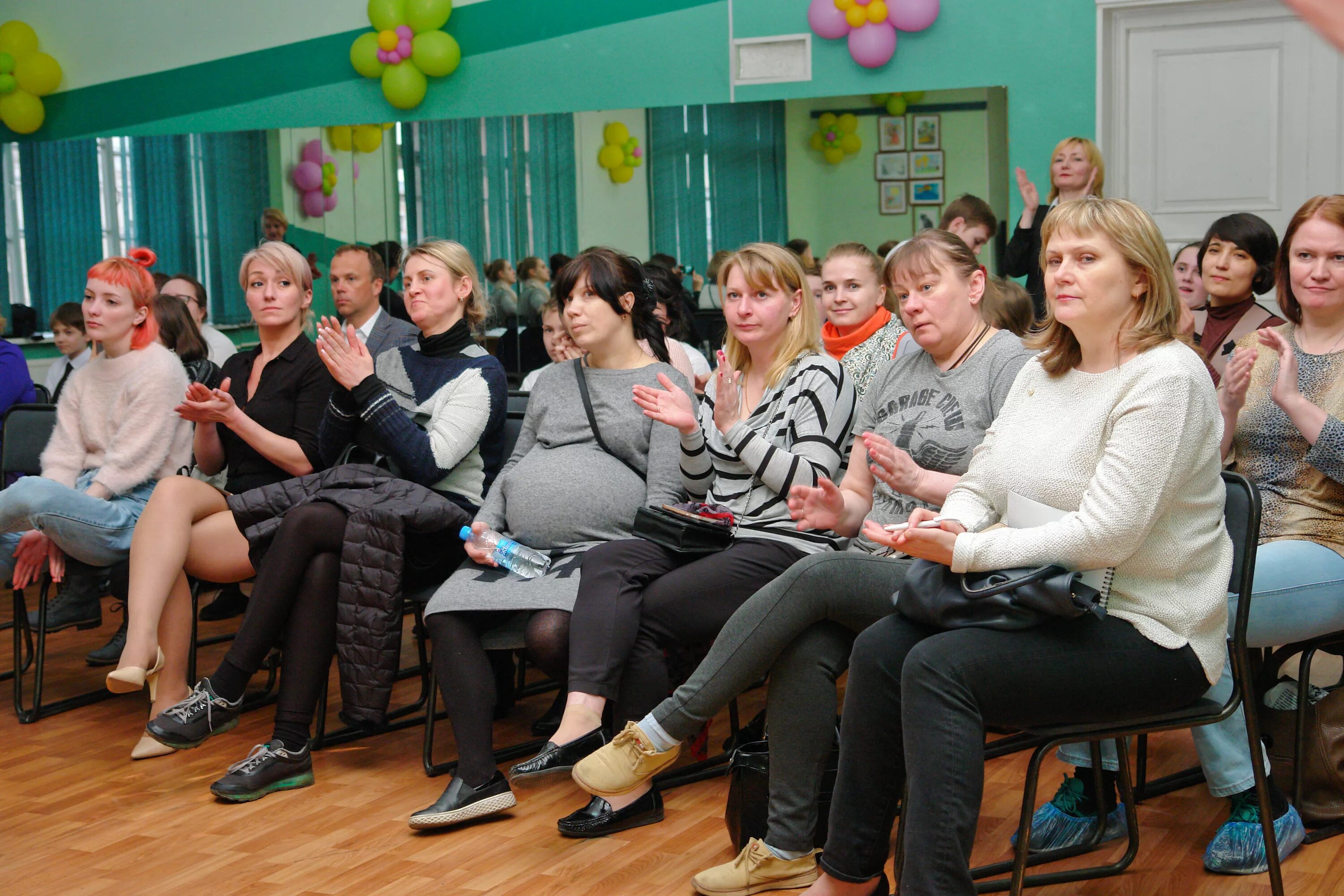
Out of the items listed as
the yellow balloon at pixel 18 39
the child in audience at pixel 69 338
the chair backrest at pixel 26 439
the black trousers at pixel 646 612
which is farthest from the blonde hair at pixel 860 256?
the yellow balloon at pixel 18 39

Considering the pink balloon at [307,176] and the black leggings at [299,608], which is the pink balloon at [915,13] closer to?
the pink balloon at [307,176]

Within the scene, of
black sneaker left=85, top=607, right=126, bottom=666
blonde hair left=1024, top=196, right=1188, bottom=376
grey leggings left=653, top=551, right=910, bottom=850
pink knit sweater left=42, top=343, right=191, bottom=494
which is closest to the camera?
blonde hair left=1024, top=196, right=1188, bottom=376

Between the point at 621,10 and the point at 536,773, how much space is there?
4.50 meters

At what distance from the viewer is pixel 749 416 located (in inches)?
115

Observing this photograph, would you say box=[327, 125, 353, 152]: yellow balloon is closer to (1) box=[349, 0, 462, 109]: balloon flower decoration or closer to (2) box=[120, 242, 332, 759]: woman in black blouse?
(1) box=[349, 0, 462, 109]: balloon flower decoration

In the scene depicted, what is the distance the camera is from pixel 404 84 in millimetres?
6285

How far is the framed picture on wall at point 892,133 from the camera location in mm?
5711

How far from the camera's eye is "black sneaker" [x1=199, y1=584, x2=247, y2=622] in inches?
188

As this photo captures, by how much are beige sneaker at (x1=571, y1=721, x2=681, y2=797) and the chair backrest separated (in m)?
2.51

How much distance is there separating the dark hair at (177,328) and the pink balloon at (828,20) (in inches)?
123

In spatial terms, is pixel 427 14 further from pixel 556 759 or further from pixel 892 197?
pixel 556 759

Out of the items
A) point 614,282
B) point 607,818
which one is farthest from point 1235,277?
point 607,818

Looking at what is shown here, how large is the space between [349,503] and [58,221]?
4928mm

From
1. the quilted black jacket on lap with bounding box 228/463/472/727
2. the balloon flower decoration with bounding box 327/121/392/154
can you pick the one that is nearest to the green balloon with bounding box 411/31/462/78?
the balloon flower decoration with bounding box 327/121/392/154
